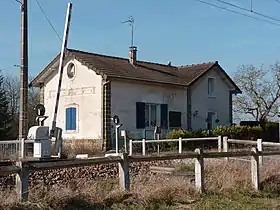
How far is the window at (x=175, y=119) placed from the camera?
113 ft

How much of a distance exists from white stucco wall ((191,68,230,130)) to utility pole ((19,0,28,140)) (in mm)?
14950

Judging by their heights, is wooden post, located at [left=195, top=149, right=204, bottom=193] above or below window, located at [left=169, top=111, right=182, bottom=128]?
below

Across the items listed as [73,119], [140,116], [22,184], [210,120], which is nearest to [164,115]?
[140,116]

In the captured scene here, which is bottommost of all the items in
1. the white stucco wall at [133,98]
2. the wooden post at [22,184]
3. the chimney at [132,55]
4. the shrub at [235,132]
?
the wooden post at [22,184]

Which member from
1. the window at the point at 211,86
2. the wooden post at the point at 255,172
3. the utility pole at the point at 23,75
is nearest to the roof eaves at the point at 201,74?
the window at the point at 211,86

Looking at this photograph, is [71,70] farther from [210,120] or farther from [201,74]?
[210,120]

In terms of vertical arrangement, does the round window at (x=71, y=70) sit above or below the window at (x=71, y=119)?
above

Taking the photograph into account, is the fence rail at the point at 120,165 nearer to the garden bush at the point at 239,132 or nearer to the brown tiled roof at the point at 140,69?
the garden bush at the point at 239,132

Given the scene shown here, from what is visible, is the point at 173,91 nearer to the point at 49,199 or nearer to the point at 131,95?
the point at 131,95

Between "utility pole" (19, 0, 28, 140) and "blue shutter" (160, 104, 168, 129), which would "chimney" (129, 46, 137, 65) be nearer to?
"blue shutter" (160, 104, 168, 129)

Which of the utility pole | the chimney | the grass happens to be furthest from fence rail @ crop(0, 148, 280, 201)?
the chimney

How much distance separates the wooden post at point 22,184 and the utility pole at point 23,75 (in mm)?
15119

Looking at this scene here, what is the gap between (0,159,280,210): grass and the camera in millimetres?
8852

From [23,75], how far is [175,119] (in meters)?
13.6
